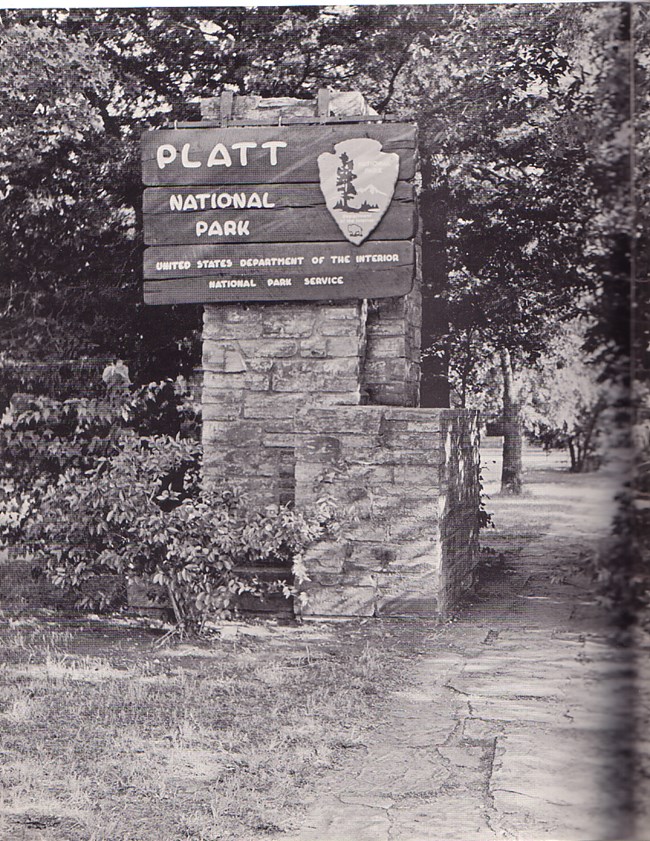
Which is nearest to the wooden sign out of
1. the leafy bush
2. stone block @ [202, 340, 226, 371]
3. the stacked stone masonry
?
the stacked stone masonry

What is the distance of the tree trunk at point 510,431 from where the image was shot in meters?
2.21

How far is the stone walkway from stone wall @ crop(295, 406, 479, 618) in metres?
0.12

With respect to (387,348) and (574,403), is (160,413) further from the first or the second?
(574,403)

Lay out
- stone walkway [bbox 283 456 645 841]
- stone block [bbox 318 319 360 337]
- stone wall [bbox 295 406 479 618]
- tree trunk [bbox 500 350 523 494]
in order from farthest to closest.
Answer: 1. stone block [bbox 318 319 360 337]
2. stone wall [bbox 295 406 479 618]
3. tree trunk [bbox 500 350 523 494]
4. stone walkway [bbox 283 456 645 841]

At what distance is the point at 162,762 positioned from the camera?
225 centimetres

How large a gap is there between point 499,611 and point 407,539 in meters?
0.33

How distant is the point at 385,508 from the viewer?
92.4 inches

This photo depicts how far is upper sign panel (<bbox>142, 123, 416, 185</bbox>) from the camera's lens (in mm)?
2242

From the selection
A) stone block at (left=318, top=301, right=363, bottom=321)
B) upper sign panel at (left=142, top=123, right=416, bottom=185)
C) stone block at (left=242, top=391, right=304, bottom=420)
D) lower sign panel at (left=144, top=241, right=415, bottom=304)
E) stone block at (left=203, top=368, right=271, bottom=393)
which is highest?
upper sign panel at (left=142, top=123, right=416, bottom=185)

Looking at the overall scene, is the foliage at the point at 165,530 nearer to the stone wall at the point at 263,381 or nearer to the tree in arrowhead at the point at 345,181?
the stone wall at the point at 263,381

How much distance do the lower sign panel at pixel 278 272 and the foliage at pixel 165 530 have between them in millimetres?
451

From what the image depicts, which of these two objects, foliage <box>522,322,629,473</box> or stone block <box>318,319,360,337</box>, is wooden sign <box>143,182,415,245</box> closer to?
stone block <box>318,319,360,337</box>

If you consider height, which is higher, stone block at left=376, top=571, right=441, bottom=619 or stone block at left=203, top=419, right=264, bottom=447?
stone block at left=203, top=419, right=264, bottom=447

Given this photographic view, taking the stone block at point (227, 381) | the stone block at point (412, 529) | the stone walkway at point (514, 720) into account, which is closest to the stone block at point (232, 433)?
the stone block at point (227, 381)
